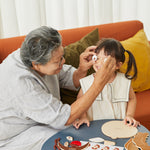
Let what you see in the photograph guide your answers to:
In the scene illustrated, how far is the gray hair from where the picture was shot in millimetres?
1164

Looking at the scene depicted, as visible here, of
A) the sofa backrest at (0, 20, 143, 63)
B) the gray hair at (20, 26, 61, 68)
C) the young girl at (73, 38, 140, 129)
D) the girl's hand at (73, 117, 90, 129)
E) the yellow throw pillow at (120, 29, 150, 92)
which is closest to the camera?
the gray hair at (20, 26, 61, 68)

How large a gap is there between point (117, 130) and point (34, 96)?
45 centimetres

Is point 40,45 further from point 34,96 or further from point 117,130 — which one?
point 117,130

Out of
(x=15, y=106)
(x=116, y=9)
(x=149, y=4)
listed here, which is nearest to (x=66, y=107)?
(x=15, y=106)

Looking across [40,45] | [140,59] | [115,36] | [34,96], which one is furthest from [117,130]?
[115,36]

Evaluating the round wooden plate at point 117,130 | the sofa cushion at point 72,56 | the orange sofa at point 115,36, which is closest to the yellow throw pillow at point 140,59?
the orange sofa at point 115,36

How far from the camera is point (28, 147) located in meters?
1.28

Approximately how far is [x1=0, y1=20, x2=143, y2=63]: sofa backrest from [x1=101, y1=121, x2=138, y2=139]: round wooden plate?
862mm

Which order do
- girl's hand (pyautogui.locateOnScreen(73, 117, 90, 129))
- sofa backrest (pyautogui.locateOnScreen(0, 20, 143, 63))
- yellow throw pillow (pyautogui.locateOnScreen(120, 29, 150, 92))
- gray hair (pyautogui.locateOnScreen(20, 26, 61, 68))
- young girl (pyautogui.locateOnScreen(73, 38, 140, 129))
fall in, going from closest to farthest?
gray hair (pyautogui.locateOnScreen(20, 26, 61, 68)), girl's hand (pyautogui.locateOnScreen(73, 117, 90, 129)), young girl (pyautogui.locateOnScreen(73, 38, 140, 129)), sofa backrest (pyautogui.locateOnScreen(0, 20, 143, 63)), yellow throw pillow (pyautogui.locateOnScreen(120, 29, 150, 92))

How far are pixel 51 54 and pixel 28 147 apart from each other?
510 millimetres

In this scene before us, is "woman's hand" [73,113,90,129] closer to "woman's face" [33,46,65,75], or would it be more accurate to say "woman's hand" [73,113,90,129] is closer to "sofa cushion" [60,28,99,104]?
"woman's face" [33,46,65,75]

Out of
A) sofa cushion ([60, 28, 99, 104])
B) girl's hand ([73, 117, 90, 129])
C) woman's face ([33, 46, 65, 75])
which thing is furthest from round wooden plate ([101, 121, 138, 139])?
sofa cushion ([60, 28, 99, 104])

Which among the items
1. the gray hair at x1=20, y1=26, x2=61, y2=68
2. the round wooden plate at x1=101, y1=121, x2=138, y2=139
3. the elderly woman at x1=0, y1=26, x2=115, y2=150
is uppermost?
the gray hair at x1=20, y1=26, x2=61, y2=68

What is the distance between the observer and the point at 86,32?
2.02 metres
